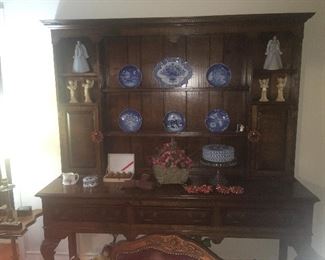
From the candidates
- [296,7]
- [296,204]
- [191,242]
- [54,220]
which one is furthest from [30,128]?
[296,7]

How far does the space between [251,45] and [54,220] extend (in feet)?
6.29

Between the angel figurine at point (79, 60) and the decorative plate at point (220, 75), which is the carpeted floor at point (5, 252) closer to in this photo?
the angel figurine at point (79, 60)

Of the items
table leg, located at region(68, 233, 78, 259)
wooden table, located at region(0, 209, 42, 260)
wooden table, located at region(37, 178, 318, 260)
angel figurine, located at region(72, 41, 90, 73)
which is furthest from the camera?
table leg, located at region(68, 233, 78, 259)

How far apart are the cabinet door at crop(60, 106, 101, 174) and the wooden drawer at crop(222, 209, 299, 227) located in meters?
1.09

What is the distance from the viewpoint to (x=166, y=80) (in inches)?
96.7

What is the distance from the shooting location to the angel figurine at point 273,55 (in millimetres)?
2264

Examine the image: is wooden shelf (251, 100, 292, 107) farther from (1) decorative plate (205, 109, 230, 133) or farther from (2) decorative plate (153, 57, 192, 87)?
(2) decorative plate (153, 57, 192, 87)

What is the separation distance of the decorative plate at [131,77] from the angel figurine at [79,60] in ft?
1.00

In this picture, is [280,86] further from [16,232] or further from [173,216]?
[16,232]

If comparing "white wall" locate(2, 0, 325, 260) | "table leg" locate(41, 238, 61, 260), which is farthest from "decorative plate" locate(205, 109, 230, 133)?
"table leg" locate(41, 238, 61, 260)

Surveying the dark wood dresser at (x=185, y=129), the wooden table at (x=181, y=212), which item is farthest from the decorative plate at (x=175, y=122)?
the wooden table at (x=181, y=212)

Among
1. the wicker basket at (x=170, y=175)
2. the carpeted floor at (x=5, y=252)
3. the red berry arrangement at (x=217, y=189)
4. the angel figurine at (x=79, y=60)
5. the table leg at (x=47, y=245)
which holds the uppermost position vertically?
the angel figurine at (x=79, y=60)

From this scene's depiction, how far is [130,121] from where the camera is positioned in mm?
2527

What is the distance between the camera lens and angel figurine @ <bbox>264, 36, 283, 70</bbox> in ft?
7.43
